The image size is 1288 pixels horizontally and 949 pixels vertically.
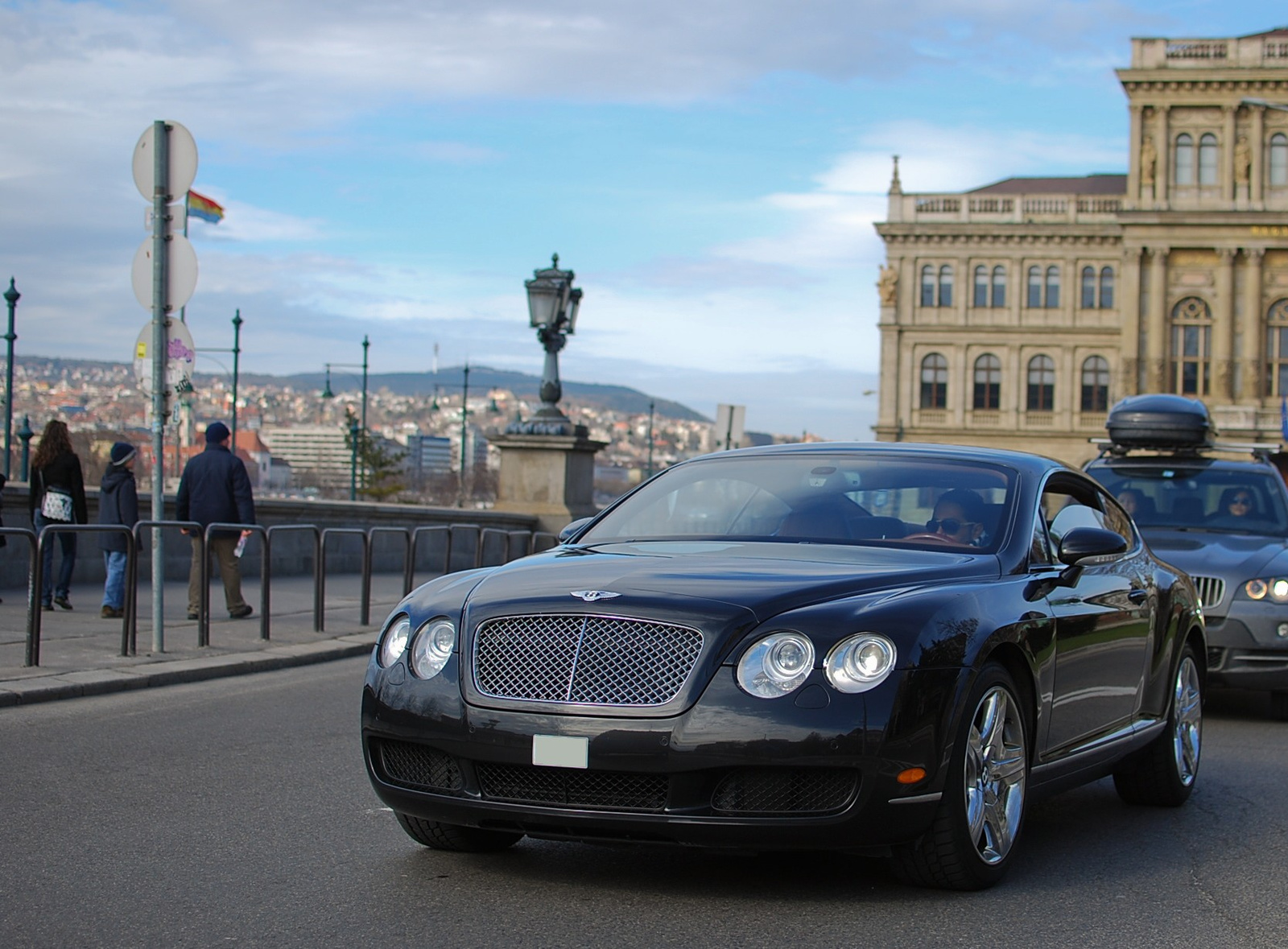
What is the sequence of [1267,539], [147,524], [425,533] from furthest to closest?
[425,533] → [147,524] → [1267,539]

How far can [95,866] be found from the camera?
532 centimetres

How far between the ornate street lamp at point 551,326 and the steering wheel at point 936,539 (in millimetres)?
20047

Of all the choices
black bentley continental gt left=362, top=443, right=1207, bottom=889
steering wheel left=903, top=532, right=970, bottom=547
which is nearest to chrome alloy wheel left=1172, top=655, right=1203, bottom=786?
black bentley continental gt left=362, top=443, right=1207, bottom=889

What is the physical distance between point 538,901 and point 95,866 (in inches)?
60.3

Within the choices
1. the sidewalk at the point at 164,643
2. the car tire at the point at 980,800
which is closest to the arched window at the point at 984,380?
the sidewalk at the point at 164,643

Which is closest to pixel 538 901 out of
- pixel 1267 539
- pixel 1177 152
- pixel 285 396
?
pixel 1267 539

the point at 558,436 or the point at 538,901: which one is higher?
the point at 558,436

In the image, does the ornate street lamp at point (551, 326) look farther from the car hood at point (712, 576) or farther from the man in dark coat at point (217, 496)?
the car hood at point (712, 576)

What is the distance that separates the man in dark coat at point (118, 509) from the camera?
1426 centimetres

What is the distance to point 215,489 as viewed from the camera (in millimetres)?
14734

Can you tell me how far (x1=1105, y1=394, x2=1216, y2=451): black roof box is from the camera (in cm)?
1304

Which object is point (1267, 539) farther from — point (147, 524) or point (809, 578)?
point (147, 524)

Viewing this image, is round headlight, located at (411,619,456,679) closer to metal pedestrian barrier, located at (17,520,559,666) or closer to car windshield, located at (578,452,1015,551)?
car windshield, located at (578,452,1015,551)

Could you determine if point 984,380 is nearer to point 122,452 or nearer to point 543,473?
point 543,473
